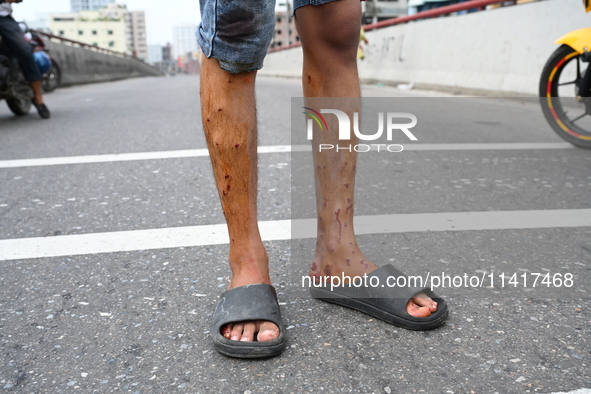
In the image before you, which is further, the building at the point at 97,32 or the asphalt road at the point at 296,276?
the building at the point at 97,32

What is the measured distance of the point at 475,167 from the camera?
11.9 ft

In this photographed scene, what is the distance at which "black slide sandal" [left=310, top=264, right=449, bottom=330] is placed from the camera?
152 cm

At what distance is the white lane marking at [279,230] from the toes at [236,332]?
2.70 feet

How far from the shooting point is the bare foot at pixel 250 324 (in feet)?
4.66

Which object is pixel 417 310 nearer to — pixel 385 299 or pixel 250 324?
pixel 385 299

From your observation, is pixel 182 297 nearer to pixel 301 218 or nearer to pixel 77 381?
pixel 77 381

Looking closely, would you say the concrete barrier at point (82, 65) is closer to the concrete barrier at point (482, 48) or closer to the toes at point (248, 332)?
the concrete barrier at point (482, 48)

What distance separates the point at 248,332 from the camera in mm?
1438

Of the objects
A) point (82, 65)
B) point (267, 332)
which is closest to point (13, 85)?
point (267, 332)

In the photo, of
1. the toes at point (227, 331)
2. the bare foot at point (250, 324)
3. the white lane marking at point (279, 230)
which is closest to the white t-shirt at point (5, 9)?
the white lane marking at point (279, 230)

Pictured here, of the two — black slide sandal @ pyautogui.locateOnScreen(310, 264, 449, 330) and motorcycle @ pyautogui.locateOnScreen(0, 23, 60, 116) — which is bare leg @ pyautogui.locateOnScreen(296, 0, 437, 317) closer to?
black slide sandal @ pyautogui.locateOnScreen(310, 264, 449, 330)

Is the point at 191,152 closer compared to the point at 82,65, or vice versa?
the point at 191,152

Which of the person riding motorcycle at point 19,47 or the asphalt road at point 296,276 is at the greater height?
the person riding motorcycle at point 19,47

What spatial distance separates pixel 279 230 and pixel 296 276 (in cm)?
52
